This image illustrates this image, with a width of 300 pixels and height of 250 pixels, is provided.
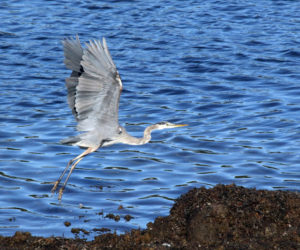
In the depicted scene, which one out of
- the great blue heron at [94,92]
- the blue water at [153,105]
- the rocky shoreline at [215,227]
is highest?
the great blue heron at [94,92]

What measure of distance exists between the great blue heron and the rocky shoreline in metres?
1.69

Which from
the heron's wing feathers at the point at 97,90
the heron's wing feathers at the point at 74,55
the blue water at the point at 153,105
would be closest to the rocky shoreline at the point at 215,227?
the blue water at the point at 153,105

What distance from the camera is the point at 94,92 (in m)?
8.82

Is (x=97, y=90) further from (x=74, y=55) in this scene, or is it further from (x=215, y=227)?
(x=215, y=227)

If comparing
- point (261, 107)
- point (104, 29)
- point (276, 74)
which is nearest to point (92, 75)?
point (261, 107)

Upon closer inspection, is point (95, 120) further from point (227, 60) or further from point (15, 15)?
point (15, 15)

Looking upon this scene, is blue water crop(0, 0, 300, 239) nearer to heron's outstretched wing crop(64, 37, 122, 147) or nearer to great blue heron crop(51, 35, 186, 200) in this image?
great blue heron crop(51, 35, 186, 200)

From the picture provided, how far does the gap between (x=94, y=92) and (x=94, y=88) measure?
7 centimetres

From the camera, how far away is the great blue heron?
8523 mm

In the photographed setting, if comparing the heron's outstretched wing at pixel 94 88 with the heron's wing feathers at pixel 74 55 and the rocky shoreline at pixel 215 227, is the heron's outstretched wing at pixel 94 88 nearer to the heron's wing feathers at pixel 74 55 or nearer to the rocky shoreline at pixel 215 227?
the heron's wing feathers at pixel 74 55

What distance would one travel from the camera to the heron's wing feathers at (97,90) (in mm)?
8477

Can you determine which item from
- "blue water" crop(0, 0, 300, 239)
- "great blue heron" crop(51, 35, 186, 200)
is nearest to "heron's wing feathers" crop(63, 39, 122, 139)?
"great blue heron" crop(51, 35, 186, 200)

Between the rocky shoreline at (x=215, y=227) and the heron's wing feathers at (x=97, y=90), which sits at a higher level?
the heron's wing feathers at (x=97, y=90)

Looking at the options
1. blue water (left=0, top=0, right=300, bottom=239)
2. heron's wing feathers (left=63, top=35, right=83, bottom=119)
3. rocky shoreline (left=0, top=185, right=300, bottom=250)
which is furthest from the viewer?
blue water (left=0, top=0, right=300, bottom=239)
